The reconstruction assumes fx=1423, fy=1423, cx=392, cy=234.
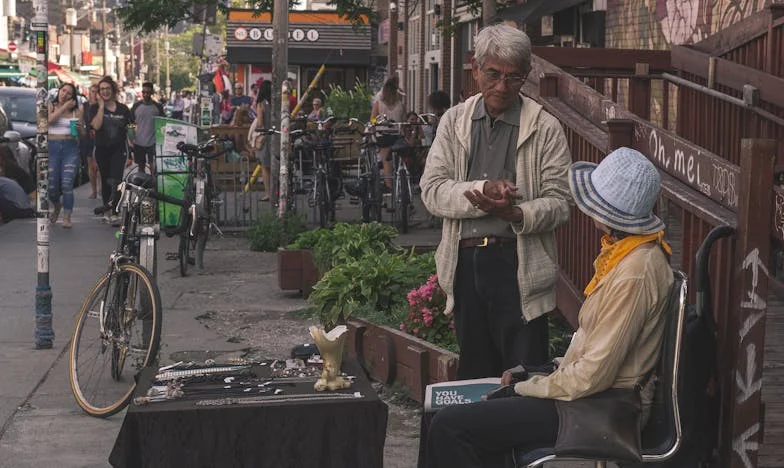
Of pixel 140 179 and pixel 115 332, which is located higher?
pixel 140 179

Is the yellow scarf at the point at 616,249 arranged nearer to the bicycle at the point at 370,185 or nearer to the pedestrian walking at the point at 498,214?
the pedestrian walking at the point at 498,214

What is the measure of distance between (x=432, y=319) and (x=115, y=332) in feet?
5.84

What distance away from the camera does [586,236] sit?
766 centimetres

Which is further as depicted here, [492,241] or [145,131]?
[145,131]

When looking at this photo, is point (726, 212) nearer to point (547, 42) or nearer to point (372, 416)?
point (372, 416)

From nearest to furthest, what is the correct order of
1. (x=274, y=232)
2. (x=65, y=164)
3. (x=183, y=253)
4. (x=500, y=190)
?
(x=500, y=190), (x=183, y=253), (x=274, y=232), (x=65, y=164)

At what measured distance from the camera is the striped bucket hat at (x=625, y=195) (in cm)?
458

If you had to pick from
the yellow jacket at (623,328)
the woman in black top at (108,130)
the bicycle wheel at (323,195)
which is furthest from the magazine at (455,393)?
the woman in black top at (108,130)

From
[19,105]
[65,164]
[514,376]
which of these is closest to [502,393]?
[514,376]

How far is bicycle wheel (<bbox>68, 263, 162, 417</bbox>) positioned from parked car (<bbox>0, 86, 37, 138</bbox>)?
2027cm

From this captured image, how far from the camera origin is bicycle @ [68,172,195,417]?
25.4 feet

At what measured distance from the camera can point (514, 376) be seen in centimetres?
496

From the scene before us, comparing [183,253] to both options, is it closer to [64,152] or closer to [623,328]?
[64,152]

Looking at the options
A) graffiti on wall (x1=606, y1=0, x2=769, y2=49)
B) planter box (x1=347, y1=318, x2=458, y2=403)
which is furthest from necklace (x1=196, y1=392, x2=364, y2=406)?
graffiti on wall (x1=606, y1=0, x2=769, y2=49)
